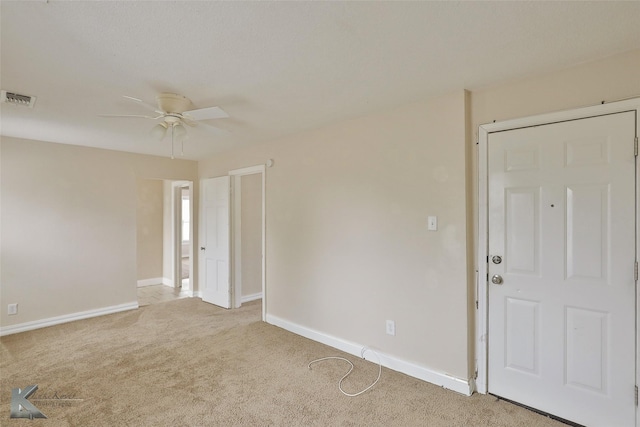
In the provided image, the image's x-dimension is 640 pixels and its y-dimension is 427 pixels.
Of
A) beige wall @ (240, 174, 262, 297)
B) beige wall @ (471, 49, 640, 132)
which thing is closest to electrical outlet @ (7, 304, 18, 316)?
beige wall @ (240, 174, 262, 297)

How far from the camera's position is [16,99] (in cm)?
246

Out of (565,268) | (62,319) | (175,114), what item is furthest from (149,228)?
(565,268)

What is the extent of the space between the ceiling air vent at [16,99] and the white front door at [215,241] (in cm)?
238

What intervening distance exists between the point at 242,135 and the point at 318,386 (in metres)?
2.76

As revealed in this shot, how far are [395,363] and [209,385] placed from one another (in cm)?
158

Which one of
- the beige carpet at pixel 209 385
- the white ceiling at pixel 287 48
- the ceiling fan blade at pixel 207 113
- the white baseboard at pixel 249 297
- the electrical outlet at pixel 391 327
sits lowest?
the beige carpet at pixel 209 385

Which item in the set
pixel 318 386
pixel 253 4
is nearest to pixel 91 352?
pixel 318 386

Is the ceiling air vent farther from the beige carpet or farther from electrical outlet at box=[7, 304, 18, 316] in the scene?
electrical outlet at box=[7, 304, 18, 316]

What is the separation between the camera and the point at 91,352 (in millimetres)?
3191

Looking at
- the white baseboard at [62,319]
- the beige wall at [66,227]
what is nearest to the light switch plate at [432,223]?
the beige wall at [66,227]

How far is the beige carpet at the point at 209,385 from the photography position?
2.14 meters

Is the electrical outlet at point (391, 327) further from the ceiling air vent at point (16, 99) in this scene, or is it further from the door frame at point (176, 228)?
the door frame at point (176, 228)

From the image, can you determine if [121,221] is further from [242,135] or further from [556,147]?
[556,147]

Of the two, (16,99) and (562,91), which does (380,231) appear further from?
(16,99)
